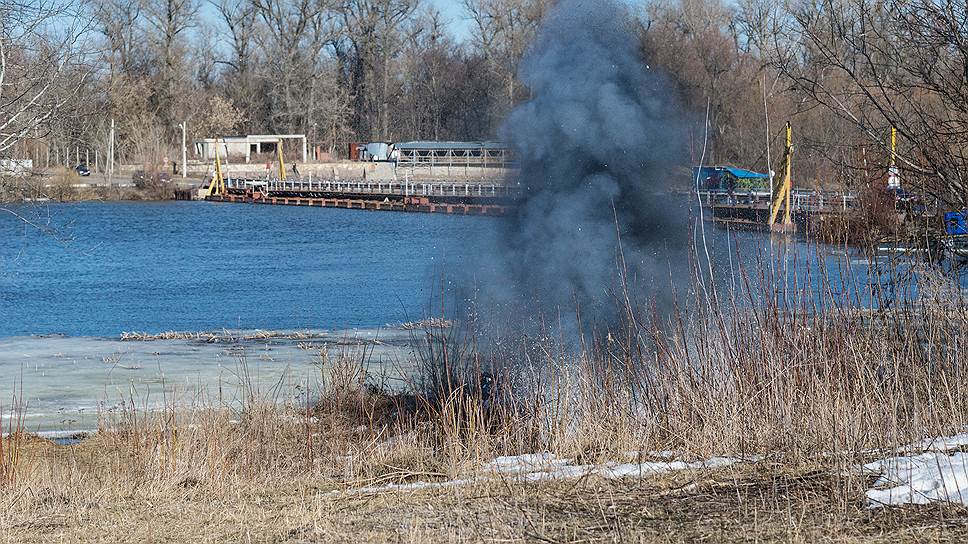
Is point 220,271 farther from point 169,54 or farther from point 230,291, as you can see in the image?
point 169,54

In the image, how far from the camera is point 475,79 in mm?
31609

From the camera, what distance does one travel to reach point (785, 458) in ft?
22.7

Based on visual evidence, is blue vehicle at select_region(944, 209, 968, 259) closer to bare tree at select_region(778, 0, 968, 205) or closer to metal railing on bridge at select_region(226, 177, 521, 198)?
bare tree at select_region(778, 0, 968, 205)

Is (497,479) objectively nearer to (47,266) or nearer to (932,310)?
(932,310)

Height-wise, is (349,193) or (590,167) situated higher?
(590,167)

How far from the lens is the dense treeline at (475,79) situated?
9.98m

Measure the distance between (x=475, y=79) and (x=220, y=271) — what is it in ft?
38.5

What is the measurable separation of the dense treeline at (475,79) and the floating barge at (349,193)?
4.67 m

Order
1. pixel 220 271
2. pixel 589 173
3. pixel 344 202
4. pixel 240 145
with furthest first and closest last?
pixel 240 145 → pixel 344 202 → pixel 220 271 → pixel 589 173

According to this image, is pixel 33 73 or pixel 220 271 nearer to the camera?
pixel 33 73

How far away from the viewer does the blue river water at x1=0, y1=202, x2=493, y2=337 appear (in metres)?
23.8

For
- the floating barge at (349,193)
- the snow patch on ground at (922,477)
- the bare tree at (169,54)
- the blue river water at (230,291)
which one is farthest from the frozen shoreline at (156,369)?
the bare tree at (169,54)

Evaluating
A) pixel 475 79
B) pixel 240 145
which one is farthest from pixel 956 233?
pixel 240 145

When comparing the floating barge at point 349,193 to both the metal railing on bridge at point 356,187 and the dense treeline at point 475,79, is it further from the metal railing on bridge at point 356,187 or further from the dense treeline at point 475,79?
the dense treeline at point 475,79
